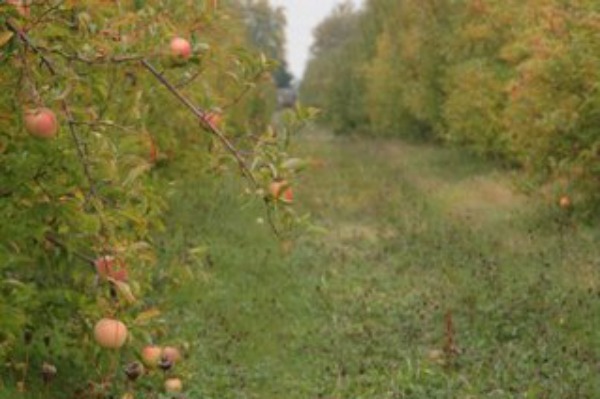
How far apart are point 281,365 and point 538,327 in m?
2.40

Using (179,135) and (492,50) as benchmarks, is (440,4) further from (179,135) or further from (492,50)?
(179,135)

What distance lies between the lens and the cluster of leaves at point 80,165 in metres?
3.07

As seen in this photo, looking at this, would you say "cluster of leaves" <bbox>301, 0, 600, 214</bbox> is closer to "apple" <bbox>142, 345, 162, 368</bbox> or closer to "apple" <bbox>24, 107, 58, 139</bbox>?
"apple" <bbox>142, 345, 162, 368</bbox>

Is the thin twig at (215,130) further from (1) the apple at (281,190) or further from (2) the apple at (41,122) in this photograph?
(2) the apple at (41,122)

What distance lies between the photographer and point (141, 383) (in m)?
6.45

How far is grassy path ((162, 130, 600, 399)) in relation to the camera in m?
6.93

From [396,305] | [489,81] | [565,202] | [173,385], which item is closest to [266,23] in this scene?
[489,81]

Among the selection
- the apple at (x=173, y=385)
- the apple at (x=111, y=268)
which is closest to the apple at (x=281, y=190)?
the apple at (x=111, y=268)

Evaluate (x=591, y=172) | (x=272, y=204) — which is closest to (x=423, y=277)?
(x=591, y=172)

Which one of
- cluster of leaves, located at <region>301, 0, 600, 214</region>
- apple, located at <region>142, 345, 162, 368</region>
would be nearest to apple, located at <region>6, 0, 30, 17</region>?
apple, located at <region>142, 345, 162, 368</region>

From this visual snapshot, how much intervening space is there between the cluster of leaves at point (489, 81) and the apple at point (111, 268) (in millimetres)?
8672

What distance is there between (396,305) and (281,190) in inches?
271

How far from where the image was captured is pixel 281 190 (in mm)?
2877

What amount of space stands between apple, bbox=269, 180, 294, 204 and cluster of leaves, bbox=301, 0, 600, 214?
28.1 feet
